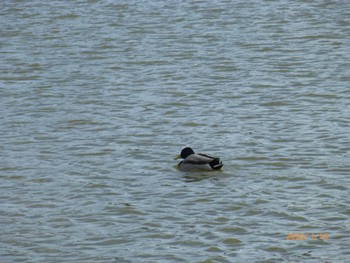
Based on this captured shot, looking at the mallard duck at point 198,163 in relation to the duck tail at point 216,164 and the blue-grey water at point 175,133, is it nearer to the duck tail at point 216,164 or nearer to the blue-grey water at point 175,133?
the duck tail at point 216,164

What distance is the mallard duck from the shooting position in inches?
601

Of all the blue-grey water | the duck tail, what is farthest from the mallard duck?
the blue-grey water

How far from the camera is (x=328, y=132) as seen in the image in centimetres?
1731

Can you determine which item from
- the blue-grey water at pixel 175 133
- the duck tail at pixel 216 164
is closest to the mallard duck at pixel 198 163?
the duck tail at pixel 216 164

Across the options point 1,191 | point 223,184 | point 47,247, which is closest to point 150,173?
point 223,184

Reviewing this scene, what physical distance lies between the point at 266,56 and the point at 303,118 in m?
5.92

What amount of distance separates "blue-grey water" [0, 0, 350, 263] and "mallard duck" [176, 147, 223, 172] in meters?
0.13

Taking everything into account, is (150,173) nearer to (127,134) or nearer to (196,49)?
(127,134)

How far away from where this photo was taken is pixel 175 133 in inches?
703

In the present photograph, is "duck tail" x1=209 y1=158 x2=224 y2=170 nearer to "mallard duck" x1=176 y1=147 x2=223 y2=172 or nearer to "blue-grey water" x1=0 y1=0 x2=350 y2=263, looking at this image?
"mallard duck" x1=176 y1=147 x2=223 y2=172

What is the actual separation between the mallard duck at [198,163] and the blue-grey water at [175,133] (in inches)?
5.2

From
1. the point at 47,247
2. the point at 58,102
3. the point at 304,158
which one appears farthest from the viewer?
the point at 58,102

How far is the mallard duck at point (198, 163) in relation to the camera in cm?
1527

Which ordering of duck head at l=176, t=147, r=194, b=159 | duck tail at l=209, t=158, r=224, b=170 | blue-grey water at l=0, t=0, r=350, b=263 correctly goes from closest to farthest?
1. blue-grey water at l=0, t=0, r=350, b=263
2. duck tail at l=209, t=158, r=224, b=170
3. duck head at l=176, t=147, r=194, b=159
